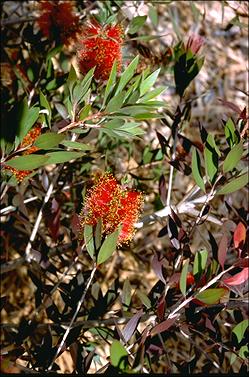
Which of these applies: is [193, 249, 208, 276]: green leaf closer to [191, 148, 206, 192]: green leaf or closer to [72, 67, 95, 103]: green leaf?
[191, 148, 206, 192]: green leaf

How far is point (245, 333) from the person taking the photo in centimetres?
78

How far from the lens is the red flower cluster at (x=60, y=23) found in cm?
101

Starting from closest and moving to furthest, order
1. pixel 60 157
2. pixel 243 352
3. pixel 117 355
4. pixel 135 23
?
pixel 117 355
pixel 60 157
pixel 243 352
pixel 135 23

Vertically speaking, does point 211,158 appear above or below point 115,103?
below

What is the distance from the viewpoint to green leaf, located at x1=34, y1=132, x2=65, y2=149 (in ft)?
1.85

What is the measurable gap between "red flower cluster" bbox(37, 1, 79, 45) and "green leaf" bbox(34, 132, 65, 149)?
483 mm

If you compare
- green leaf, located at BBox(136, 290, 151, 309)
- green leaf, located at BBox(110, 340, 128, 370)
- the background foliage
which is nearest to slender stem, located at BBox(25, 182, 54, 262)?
the background foliage

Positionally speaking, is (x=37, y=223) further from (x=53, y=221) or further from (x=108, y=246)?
(x=108, y=246)

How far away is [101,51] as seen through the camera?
809 millimetres

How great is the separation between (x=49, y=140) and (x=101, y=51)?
292 millimetres

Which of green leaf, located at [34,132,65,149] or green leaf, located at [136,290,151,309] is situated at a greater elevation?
green leaf, located at [34,132,65,149]

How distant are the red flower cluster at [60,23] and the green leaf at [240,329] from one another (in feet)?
2.00

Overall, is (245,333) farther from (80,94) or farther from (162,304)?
(80,94)

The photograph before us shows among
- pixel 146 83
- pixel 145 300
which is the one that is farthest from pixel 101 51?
pixel 145 300
